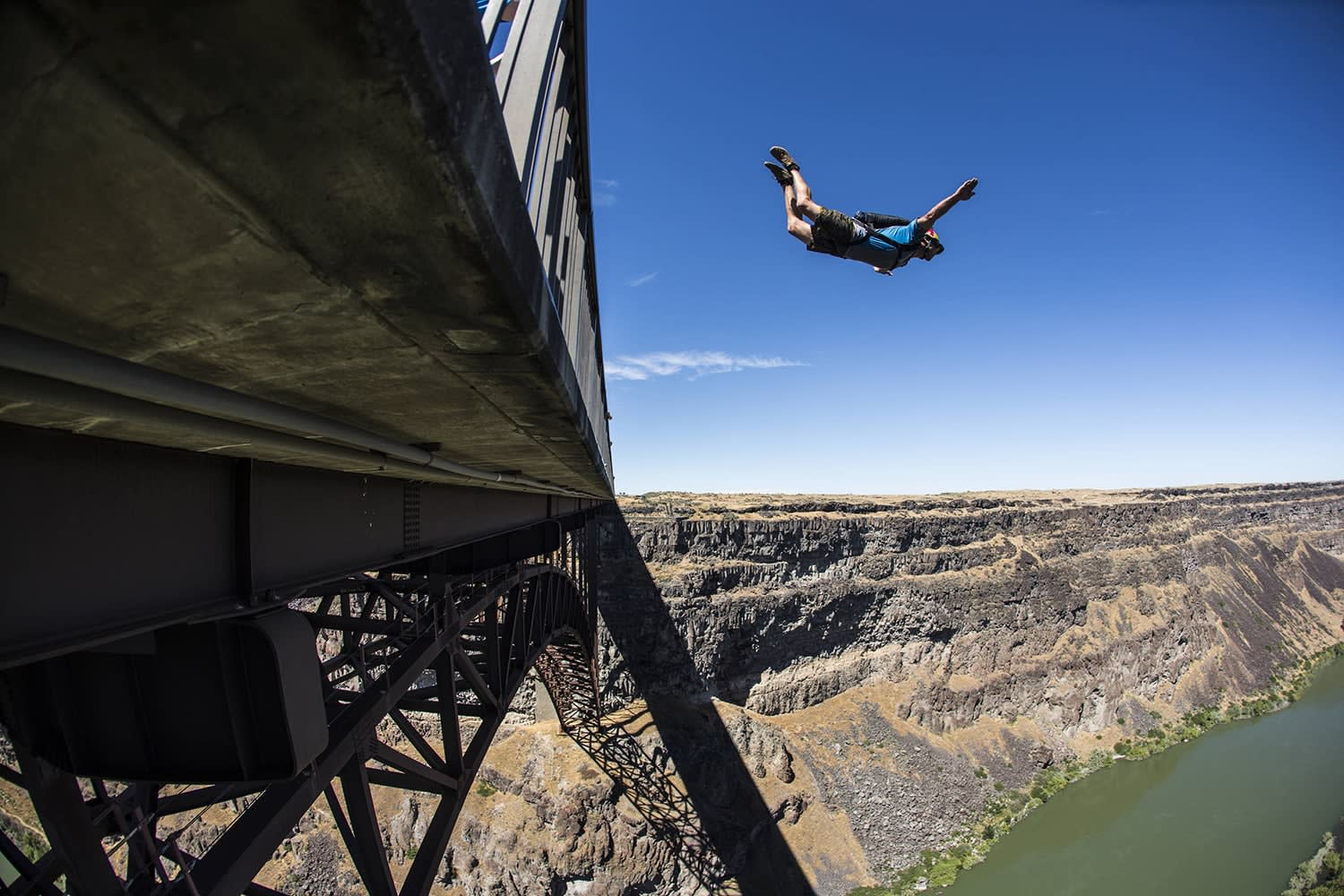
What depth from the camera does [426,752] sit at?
6.50m

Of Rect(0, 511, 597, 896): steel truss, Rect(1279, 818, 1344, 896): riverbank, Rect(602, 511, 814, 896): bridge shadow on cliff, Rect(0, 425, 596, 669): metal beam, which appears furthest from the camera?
Rect(602, 511, 814, 896): bridge shadow on cliff

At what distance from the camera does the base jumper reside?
12.5ft

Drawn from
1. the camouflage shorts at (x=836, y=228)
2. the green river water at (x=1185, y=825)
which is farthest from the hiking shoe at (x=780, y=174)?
the green river water at (x=1185, y=825)

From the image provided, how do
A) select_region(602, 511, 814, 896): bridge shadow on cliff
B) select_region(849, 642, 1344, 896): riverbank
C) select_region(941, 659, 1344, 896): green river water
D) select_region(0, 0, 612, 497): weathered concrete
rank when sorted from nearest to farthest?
select_region(0, 0, 612, 497): weathered concrete, select_region(602, 511, 814, 896): bridge shadow on cliff, select_region(849, 642, 1344, 896): riverbank, select_region(941, 659, 1344, 896): green river water

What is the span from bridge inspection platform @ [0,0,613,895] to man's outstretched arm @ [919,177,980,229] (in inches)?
95.0

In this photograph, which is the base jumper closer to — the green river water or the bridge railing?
the bridge railing

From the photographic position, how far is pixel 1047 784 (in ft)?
84.5

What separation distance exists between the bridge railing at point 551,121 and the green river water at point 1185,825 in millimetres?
25780

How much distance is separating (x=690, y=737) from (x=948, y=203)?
70.2ft

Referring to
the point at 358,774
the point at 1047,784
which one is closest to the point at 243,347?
the point at 358,774

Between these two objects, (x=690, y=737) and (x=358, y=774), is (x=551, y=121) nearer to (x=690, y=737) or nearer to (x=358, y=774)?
(x=358, y=774)

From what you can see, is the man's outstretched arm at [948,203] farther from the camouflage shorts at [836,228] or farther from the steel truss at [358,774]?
the steel truss at [358,774]

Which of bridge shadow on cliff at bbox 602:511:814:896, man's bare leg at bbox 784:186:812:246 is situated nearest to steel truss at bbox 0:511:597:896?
man's bare leg at bbox 784:186:812:246

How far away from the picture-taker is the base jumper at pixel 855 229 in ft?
12.5
